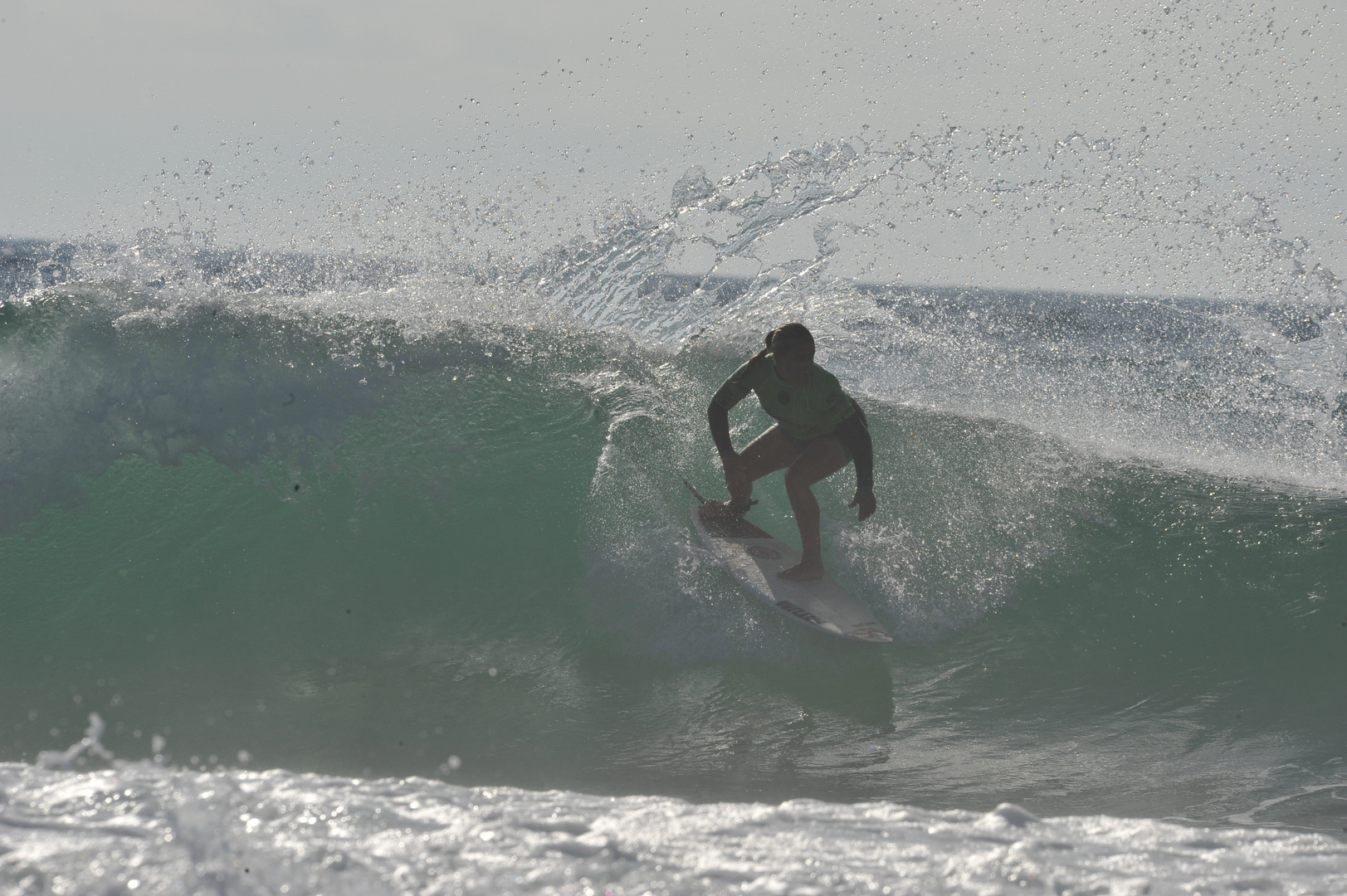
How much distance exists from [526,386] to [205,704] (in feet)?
10.8

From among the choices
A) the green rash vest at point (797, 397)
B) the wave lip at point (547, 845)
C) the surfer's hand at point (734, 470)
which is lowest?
the wave lip at point (547, 845)

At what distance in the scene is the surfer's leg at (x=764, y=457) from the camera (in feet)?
15.1

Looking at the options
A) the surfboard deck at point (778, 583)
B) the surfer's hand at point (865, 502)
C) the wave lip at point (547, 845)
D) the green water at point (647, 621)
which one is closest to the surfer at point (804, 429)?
the surfer's hand at point (865, 502)

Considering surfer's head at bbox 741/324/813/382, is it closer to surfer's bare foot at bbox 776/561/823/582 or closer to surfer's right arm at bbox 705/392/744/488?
surfer's right arm at bbox 705/392/744/488

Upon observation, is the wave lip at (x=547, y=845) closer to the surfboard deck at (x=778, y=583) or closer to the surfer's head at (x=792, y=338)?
the surfboard deck at (x=778, y=583)

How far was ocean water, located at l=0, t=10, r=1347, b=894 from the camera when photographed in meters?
2.08

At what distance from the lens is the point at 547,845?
200 centimetres

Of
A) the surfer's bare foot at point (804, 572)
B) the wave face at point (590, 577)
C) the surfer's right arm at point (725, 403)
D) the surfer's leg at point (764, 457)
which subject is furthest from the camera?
the surfer's leg at point (764, 457)

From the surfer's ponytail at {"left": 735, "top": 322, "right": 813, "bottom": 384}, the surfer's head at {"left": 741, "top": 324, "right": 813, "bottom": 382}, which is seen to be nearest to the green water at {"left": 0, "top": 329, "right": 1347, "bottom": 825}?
the surfer's head at {"left": 741, "top": 324, "right": 813, "bottom": 382}

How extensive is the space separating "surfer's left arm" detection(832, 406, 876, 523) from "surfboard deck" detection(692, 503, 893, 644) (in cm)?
47

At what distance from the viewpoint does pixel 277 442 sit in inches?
217

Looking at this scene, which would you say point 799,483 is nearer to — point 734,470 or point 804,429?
point 804,429

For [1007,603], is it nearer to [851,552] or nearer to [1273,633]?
[851,552]

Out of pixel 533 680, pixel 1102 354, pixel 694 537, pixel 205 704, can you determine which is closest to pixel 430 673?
pixel 533 680
